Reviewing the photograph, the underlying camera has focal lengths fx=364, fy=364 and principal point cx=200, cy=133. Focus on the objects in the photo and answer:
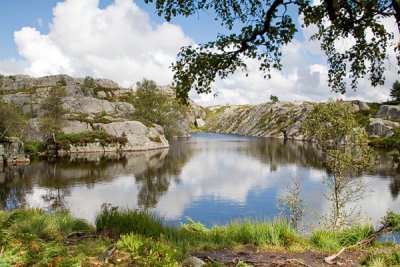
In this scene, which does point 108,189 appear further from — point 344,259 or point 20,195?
point 344,259

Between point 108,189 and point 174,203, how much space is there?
39.8 ft

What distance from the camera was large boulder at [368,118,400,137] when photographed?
120106 millimetres

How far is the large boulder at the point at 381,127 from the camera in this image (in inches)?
4729

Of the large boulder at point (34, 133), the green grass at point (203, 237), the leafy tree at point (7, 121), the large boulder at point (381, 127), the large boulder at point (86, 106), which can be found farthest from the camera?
the large boulder at point (86, 106)

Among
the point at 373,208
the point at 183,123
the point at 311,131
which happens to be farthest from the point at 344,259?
the point at 183,123

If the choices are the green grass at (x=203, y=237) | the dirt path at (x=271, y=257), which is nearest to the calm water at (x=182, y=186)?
the green grass at (x=203, y=237)

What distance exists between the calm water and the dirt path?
24158 mm

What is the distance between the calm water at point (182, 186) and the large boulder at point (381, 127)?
4246 cm

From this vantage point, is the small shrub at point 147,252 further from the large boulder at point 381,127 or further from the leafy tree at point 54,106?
the large boulder at point 381,127

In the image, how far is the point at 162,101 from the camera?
142 m

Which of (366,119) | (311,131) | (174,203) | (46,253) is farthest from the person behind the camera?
(366,119)

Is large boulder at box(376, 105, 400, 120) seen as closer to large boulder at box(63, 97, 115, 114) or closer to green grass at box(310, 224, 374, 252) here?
large boulder at box(63, 97, 115, 114)

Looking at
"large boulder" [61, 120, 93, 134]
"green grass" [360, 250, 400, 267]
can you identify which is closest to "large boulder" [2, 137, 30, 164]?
"large boulder" [61, 120, 93, 134]

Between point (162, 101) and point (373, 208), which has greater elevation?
point (162, 101)
